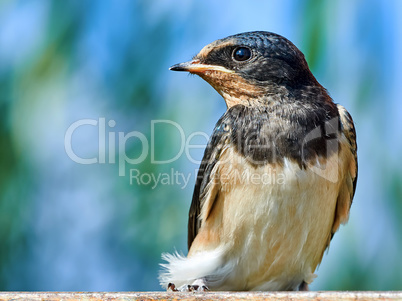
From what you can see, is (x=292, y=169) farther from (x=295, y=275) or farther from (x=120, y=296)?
(x=120, y=296)

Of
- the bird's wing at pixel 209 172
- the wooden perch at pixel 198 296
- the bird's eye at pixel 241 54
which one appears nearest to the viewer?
the wooden perch at pixel 198 296

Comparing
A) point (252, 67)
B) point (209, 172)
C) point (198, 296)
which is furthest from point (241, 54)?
point (198, 296)

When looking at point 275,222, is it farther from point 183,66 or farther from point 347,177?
point 183,66

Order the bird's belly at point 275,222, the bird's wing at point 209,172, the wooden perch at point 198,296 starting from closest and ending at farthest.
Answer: the wooden perch at point 198,296, the bird's belly at point 275,222, the bird's wing at point 209,172

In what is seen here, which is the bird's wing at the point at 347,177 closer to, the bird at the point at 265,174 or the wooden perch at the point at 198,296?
the bird at the point at 265,174

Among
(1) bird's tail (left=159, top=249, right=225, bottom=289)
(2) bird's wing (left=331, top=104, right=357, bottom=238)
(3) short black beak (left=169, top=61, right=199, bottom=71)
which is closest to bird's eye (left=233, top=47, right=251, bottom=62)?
(3) short black beak (left=169, top=61, right=199, bottom=71)

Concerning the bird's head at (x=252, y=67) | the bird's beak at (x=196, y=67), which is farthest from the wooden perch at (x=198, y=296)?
the bird's beak at (x=196, y=67)

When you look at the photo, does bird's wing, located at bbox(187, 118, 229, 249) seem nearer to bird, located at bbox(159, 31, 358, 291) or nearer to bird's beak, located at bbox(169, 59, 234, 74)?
bird, located at bbox(159, 31, 358, 291)

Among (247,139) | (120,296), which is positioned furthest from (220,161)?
(120,296)
